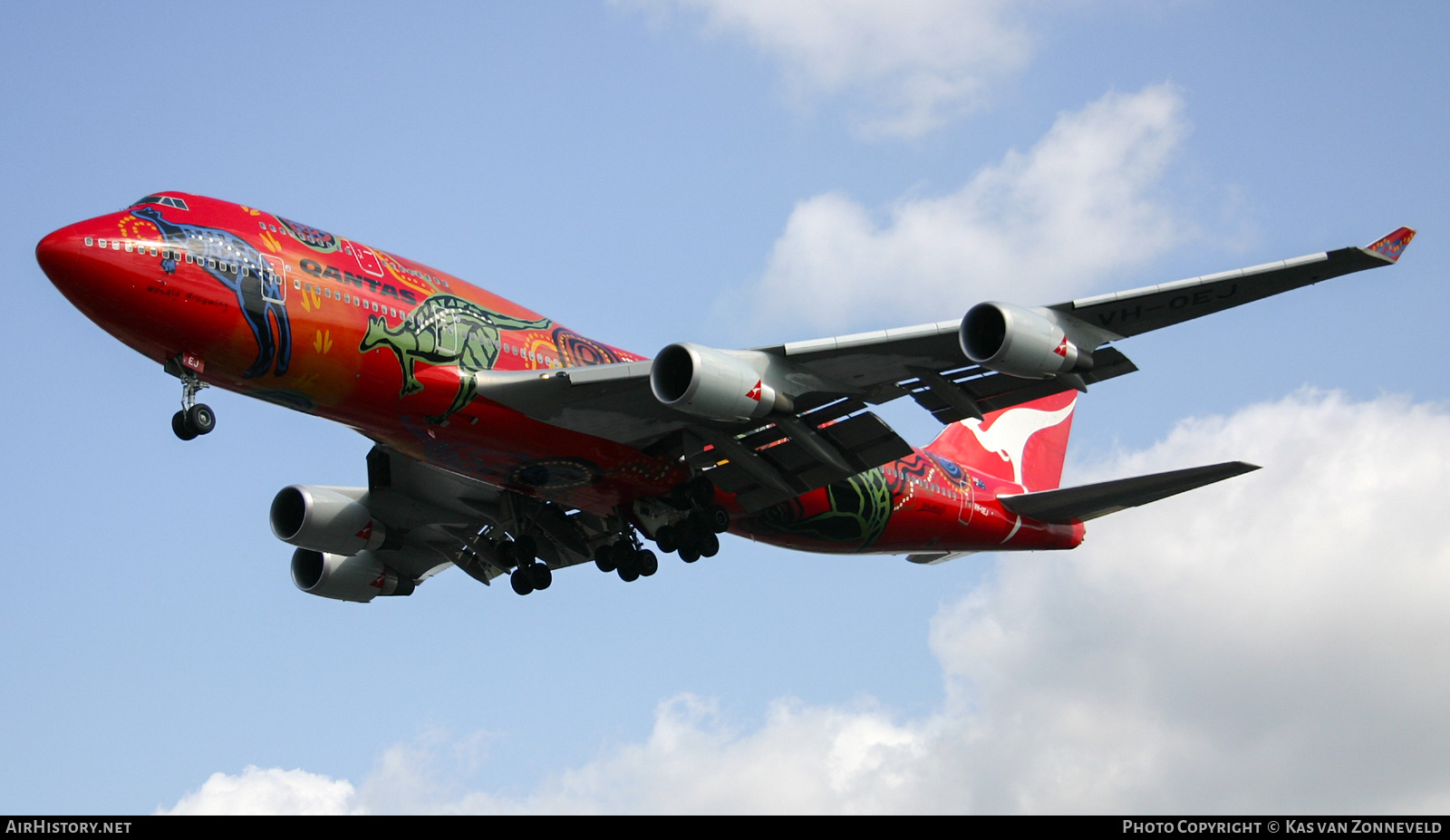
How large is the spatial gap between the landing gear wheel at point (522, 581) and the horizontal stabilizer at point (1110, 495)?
423 inches

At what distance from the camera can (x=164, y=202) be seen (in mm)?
21562

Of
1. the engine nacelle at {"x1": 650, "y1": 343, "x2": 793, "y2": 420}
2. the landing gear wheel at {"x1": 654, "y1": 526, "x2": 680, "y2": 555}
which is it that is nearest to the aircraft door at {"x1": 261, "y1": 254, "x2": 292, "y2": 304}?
the engine nacelle at {"x1": 650, "y1": 343, "x2": 793, "y2": 420}

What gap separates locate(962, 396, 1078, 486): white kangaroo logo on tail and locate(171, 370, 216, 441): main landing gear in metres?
18.8

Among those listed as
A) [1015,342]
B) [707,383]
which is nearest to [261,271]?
[707,383]

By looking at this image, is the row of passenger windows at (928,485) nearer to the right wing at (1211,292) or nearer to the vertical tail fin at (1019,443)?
the vertical tail fin at (1019,443)

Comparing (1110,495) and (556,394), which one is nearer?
(556,394)

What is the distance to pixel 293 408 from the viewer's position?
2327 cm

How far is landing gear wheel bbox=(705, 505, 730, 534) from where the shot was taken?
2666 cm

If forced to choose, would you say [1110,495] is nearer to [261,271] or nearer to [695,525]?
[695,525]

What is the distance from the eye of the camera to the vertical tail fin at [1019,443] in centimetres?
3378

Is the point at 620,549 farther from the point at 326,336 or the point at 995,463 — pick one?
the point at 995,463

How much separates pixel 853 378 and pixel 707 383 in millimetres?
3009
